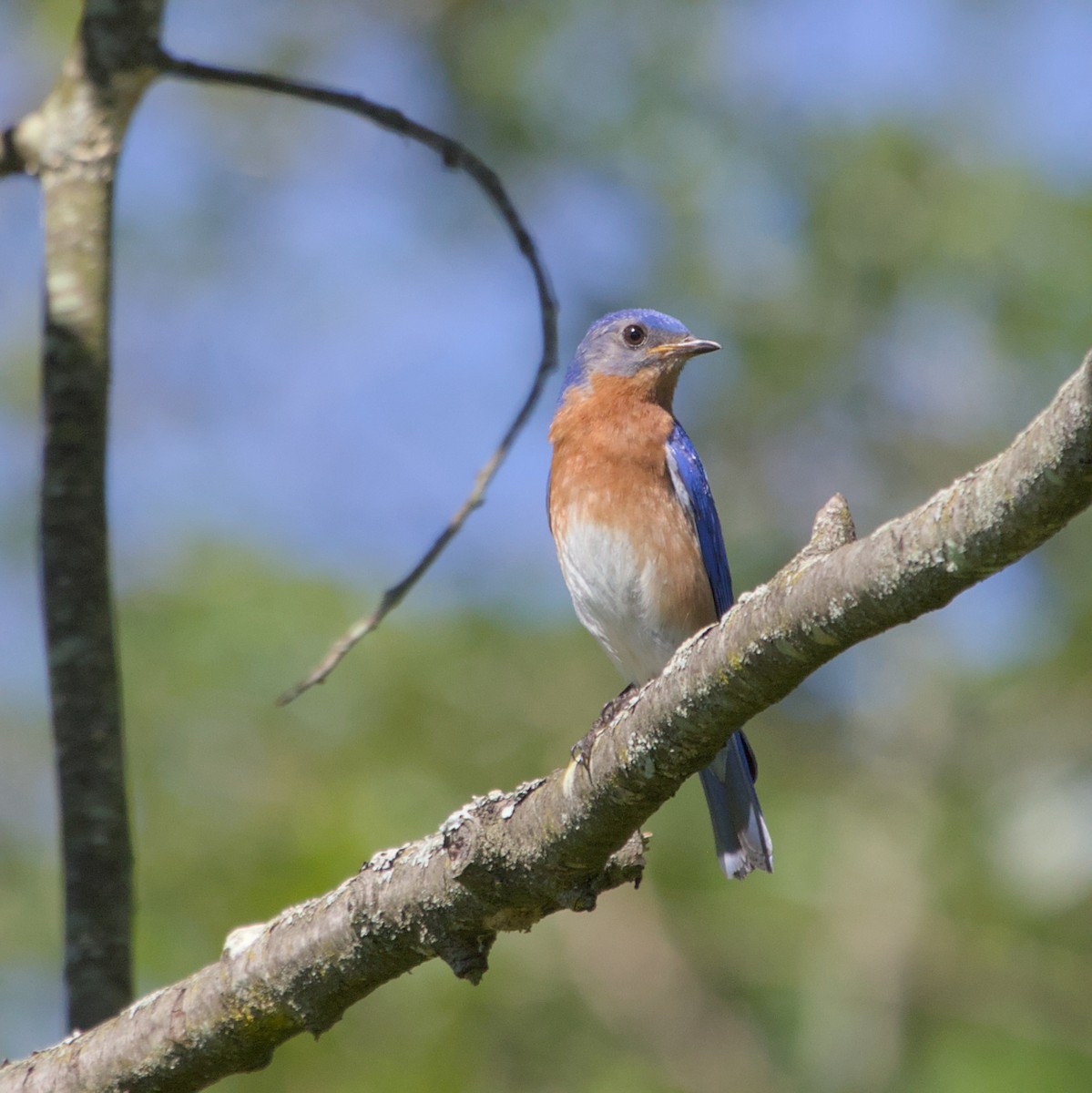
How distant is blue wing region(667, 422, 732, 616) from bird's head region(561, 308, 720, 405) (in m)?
0.47

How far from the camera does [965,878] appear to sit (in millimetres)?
7887

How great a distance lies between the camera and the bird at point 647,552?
5656 millimetres

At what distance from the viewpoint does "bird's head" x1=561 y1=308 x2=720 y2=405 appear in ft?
21.4

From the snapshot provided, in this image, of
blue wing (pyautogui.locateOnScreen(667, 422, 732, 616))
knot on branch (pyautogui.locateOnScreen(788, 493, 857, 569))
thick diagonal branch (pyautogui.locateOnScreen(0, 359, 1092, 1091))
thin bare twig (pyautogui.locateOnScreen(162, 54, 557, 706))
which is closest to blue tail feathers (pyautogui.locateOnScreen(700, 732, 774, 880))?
blue wing (pyautogui.locateOnScreen(667, 422, 732, 616))

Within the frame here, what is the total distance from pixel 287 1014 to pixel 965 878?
544cm

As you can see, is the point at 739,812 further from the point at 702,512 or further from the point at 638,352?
the point at 638,352

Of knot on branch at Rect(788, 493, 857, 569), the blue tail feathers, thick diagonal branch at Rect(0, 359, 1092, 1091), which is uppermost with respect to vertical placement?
the blue tail feathers

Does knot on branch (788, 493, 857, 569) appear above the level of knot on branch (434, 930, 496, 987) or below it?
above

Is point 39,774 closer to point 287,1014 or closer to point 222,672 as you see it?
point 222,672

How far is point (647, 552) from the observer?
5.66m

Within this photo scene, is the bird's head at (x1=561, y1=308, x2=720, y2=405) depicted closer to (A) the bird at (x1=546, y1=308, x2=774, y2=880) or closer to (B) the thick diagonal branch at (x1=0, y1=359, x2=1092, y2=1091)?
(A) the bird at (x1=546, y1=308, x2=774, y2=880)

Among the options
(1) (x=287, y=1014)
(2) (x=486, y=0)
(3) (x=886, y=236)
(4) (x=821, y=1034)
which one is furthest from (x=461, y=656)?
(2) (x=486, y=0)

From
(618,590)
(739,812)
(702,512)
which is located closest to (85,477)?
(618,590)

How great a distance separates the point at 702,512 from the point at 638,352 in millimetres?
1007
